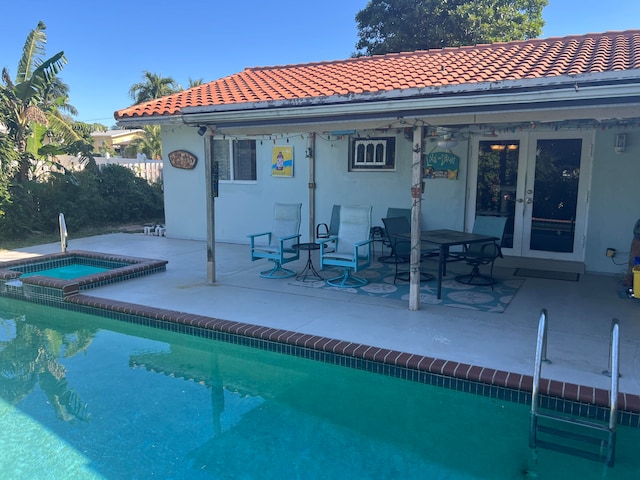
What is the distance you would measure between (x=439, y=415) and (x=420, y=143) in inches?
127

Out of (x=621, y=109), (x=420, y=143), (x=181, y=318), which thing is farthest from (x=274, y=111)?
(x=621, y=109)

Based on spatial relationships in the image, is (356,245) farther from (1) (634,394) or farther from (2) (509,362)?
(1) (634,394)

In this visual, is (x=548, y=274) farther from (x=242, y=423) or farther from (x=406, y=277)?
(x=242, y=423)

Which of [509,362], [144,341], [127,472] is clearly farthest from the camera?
[144,341]

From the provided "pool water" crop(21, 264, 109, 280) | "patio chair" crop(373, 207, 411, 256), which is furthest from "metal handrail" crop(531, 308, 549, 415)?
"pool water" crop(21, 264, 109, 280)

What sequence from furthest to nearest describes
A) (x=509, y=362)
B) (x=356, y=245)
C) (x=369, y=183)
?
(x=369, y=183)
(x=356, y=245)
(x=509, y=362)

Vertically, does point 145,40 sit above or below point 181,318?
above

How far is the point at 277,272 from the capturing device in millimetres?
8273

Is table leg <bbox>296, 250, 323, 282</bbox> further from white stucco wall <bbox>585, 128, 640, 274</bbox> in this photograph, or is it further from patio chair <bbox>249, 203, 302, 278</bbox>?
white stucco wall <bbox>585, 128, 640, 274</bbox>

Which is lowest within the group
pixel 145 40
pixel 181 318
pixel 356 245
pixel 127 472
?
pixel 127 472

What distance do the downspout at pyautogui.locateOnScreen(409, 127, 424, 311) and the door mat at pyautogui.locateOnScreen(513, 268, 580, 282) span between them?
115 inches

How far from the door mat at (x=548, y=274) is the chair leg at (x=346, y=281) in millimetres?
2789

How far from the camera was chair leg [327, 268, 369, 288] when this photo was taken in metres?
7.36

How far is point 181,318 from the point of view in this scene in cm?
587
